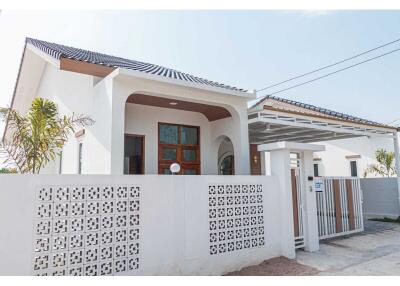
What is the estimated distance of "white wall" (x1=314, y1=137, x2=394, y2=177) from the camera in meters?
19.6

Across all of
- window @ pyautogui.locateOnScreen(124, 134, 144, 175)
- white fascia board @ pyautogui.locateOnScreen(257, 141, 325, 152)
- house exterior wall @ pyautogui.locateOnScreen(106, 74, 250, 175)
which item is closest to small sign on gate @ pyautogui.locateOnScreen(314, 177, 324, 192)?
white fascia board @ pyautogui.locateOnScreen(257, 141, 325, 152)

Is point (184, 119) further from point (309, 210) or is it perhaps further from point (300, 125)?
point (309, 210)

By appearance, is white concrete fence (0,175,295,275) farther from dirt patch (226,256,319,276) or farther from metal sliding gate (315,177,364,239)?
metal sliding gate (315,177,364,239)

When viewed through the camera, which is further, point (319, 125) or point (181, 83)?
point (319, 125)

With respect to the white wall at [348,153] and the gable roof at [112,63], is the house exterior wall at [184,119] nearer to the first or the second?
the gable roof at [112,63]

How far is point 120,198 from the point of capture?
5.27 m

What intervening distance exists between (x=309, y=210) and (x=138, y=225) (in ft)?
16.4

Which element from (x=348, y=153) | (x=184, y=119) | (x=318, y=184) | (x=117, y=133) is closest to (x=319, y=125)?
(x=318, y=184)

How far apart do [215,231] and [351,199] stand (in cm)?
628

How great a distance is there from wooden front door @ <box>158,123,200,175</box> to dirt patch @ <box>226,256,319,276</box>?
4542 millimetres

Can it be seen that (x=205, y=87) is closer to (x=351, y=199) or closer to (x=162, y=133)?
(x=162, y=133)

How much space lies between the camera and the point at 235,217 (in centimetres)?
677

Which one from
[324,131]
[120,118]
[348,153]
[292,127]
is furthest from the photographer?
[348,153]
